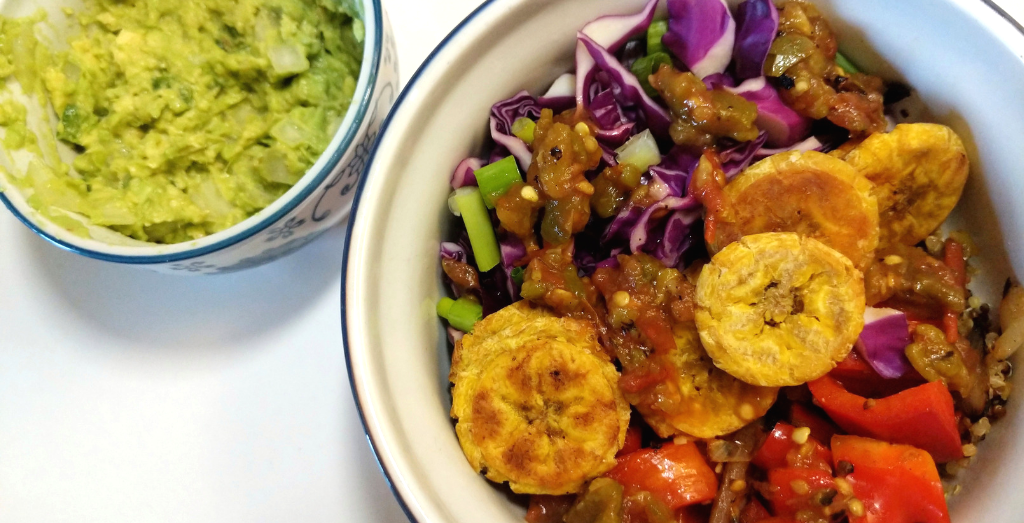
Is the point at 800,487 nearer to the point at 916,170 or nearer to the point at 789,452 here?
the point at 789,452

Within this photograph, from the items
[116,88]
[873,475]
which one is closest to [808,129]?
[873,475]

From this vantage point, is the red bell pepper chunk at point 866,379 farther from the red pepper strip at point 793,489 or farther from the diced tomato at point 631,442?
the diced tomato at point 631,442

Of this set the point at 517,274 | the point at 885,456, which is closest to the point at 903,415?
the point at 885,456

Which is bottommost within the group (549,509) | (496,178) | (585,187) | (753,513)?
(549,509)

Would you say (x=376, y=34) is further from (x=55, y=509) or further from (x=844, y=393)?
(x=55, y=509)

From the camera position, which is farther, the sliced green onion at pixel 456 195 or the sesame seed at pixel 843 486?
the sliced green onion at pixel 456 195

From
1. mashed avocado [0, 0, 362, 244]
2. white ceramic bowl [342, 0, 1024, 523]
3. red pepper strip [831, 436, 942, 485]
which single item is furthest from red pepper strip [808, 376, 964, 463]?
mashed avocado [0, 0, 362, 244]

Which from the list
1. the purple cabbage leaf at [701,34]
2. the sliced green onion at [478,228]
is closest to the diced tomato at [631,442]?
the sliced green onion at [478,228]
